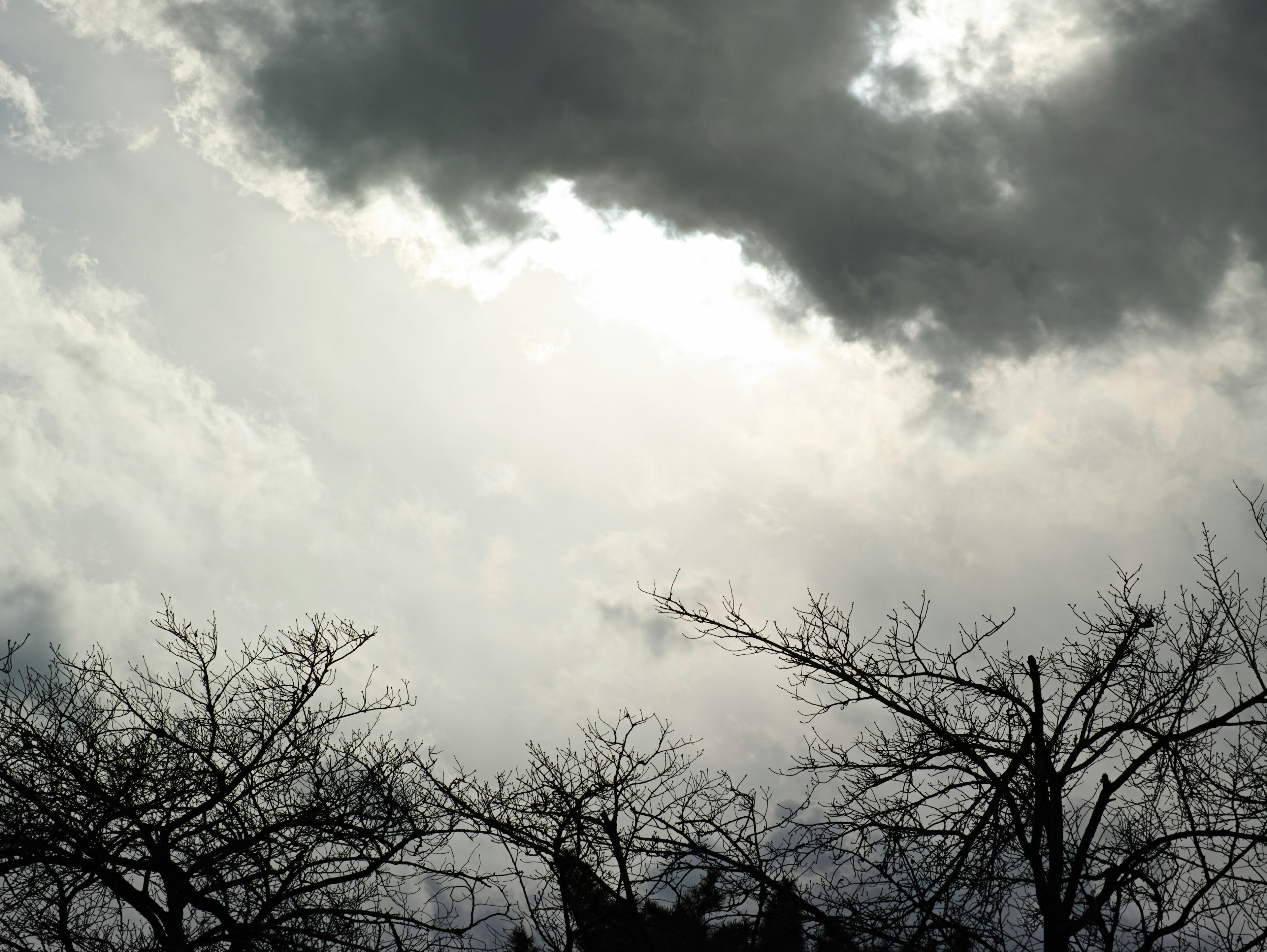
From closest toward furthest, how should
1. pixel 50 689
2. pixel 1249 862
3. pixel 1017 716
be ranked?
pixel 1249 862 < pixel 1017 716 < pixel 50 689

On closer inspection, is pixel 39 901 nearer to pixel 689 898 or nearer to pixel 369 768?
pixel 369 768

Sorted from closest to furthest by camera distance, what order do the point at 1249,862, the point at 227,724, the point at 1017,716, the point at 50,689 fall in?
the point at 1249,862 < the point at 1017,716 < the point at 50,689 < the point at 227,724

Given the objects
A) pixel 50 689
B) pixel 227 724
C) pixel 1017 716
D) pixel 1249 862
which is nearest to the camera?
pixel 1249 862

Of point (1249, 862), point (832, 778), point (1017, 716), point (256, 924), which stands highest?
point (1017, 716)

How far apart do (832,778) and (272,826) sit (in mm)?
6656

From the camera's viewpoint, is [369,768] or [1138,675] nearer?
[1138,675]

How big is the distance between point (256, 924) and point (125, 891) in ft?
4.96

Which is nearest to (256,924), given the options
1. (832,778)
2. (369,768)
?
(369,768)

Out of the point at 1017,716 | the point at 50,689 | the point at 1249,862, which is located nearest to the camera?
the point at 1249,862

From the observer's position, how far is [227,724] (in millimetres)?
10281

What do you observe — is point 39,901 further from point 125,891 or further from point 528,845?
point 528,845

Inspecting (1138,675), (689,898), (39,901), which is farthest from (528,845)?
(1138,675)

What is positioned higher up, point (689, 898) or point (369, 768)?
point (369, 768)

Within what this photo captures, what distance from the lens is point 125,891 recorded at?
348 inches
